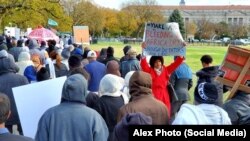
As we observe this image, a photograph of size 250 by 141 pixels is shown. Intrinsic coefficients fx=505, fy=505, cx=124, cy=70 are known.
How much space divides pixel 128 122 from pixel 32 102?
94.3 inches

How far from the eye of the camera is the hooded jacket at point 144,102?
518cm

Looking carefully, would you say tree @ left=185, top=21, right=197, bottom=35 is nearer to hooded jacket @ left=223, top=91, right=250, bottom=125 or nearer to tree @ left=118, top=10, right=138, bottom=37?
tree @ left=118, top=10, right=138, bottom=37

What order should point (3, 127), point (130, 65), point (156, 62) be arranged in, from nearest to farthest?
point (3, 127) < point (156, 62) < point (130, 65)

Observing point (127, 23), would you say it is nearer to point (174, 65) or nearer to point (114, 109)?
point (174, 65)

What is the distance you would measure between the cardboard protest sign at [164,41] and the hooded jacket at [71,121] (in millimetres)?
4250

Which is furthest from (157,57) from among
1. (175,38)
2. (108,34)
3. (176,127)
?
(108,34)

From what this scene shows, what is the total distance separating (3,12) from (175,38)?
2289 centimetres

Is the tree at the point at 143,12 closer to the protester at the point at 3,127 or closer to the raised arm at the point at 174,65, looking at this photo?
the raised arm at the point at 174,65

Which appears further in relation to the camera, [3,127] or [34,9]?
[34,9]

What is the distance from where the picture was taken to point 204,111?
14.4 feet

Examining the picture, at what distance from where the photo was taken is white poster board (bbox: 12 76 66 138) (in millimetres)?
5719

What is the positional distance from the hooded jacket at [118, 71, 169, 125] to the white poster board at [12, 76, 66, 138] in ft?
3.69

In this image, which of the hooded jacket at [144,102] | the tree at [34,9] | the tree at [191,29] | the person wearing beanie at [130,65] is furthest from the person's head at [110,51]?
the tree at [191,29]

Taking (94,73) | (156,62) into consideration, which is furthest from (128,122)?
(94,73)
